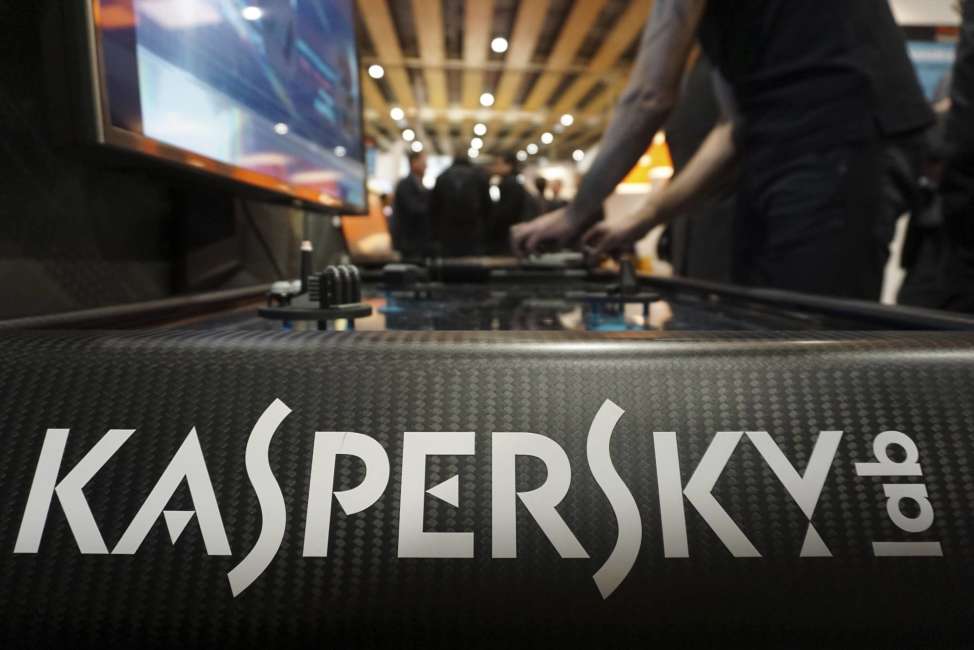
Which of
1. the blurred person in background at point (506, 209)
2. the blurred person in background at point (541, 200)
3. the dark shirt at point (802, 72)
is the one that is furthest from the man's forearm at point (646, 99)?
the blurred person in background at point (541, 200)

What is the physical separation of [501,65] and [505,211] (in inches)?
109

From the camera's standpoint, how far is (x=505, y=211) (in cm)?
365

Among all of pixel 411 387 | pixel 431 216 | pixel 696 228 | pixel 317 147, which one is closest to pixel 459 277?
pixel 317 147

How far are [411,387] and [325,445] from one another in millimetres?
47

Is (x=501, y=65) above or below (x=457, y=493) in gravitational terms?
above

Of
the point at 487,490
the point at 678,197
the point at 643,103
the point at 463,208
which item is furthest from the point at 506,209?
the point at 487,490

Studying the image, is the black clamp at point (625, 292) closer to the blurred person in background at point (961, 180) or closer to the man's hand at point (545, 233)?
the man's hand at point (545, 233)

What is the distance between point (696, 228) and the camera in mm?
2098

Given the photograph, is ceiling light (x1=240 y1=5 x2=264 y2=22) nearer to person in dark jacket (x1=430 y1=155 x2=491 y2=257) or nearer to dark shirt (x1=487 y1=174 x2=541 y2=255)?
person in dark jacket (x1=430 y1=155 x2=491 y2=257)

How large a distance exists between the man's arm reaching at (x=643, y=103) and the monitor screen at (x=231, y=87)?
0.46 m

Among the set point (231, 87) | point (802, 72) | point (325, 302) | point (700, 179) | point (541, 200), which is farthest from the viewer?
point (541, 200)

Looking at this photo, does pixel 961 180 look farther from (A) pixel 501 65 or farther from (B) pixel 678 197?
(A) pixel 501 65

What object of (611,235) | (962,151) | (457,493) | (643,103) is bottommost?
(457,493)

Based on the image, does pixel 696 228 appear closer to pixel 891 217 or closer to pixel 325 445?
pixel 891 217
